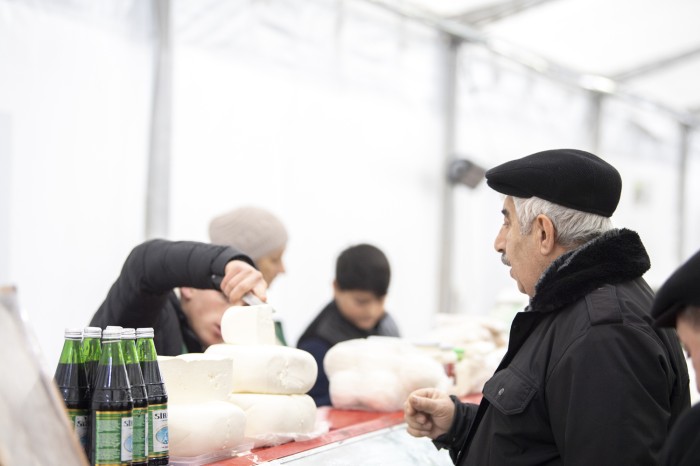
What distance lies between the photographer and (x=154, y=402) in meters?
1.78

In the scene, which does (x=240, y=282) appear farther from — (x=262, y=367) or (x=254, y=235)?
(x=254, y=235)

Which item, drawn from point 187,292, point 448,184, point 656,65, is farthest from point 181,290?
point 656,65

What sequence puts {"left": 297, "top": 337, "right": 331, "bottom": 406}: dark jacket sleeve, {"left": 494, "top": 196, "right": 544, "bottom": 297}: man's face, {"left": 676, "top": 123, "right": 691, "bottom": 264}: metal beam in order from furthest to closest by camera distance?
{"left": 676, "top": 123, "right": 691, "bottom": 264}: metal beam, {"left": 297, "top": 337, "right": 331, "bottom": 406}: dark jacket sleeve, {"left": 494, "top": 196, "right": 544, "bottom": 297}: man's face

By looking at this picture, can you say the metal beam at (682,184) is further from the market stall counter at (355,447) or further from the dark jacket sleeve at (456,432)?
the dark jacket sleeve at (456,432)

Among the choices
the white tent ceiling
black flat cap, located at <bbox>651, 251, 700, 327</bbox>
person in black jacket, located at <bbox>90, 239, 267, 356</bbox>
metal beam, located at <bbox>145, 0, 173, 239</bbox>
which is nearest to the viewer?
black flat cap, located at <bbox>651, 251, 700, 327</bbox>

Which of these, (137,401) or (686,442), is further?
(137,401)

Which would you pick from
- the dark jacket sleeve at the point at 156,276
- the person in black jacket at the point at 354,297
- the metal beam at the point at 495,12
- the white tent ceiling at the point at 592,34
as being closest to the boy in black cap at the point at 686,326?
the dark jacket sleeve at the point at 156,276

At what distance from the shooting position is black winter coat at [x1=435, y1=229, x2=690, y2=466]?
Answer: 175cm

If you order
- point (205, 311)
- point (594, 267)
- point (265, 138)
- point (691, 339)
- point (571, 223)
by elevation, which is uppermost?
point (265, 138)

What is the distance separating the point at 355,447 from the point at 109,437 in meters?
0.96

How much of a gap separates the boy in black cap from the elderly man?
0.22m

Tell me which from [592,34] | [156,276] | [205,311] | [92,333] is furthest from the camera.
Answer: [592,34]

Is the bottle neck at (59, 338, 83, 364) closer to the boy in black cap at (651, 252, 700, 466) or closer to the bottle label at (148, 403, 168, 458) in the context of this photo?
the bottle label at (148, 403, 168, 458)

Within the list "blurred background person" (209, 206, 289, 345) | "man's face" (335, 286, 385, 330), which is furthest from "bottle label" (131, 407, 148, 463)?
"man's face" (335, 286, 385, 330)
